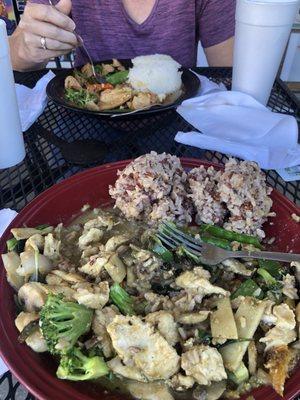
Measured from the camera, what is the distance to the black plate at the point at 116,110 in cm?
125

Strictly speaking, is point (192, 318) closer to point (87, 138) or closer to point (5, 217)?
point (5, 217)

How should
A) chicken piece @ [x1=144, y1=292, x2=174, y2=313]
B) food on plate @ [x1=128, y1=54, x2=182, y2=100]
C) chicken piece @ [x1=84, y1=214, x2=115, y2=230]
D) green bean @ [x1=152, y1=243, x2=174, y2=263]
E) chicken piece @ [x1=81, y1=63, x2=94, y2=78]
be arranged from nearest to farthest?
chicken piece @ [x1=144, y1=292, x2=174, y2=313] → green bean @ [x1=152, y1=243, x2=174, y2=263] → chicken piece @ [x1=84, y1=214, x2=115, y2=230] → food on plate @ [x1=128, y1=54, x2=182, y2=100] → chicken piece @ [x1=81, y1=63, x2=94, y2=78]

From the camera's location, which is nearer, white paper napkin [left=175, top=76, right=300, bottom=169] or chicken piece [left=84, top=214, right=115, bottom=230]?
chicken piece [left=84, top=214, right=115, bottom=230]

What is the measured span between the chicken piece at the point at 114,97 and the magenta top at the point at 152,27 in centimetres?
50

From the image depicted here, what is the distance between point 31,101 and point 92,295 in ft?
3.09

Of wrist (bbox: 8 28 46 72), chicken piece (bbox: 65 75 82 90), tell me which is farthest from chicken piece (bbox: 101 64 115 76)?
wrist (bbox: 8 28 46 72)

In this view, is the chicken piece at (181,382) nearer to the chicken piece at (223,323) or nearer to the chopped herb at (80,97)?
the chicken piece at (223,323)

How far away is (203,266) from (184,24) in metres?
1.37

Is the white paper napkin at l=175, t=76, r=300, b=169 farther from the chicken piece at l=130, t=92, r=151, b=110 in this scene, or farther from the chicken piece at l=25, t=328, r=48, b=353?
the chicken piece at l=25, t=328, r=48, b=353

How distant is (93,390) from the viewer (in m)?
0.64

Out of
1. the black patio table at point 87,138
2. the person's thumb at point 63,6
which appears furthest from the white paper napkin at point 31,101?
the person's thumb at point 63,6

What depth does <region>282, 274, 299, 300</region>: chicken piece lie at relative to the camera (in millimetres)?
751

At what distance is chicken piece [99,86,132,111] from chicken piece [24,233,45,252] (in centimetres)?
63

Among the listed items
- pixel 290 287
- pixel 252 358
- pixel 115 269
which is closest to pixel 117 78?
pixel 115 269
